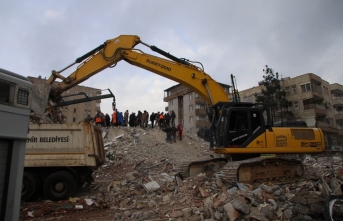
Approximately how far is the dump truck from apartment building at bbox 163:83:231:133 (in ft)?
117

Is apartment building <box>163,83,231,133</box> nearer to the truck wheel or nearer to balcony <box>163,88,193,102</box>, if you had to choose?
balcony <box>163,88,193,102</box>

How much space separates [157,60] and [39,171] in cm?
526

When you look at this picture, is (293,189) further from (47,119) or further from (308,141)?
(47,119)

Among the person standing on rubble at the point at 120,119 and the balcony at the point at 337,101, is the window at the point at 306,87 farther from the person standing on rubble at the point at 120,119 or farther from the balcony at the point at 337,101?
the person standing on rubble at the point at 120,119

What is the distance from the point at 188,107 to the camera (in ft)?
161

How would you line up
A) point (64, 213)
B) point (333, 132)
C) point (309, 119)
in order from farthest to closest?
point (333, 132)
point (309, 119)
point (64, 213)

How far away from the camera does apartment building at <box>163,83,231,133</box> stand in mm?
46625

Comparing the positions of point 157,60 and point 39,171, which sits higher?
point 157,60

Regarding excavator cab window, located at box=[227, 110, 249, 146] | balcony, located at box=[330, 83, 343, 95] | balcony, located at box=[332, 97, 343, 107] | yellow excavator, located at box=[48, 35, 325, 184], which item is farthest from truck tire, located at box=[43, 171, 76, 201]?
balcony, located at box=[330, 83, 343, 95]

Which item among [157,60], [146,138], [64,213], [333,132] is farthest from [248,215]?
[333,132]

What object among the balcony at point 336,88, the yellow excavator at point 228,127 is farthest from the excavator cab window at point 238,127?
the balcony at point 336,88

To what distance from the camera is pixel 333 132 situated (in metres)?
38.5

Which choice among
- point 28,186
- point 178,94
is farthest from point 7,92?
point 178,94

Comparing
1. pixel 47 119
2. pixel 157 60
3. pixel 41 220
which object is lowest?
pixel 41 220
